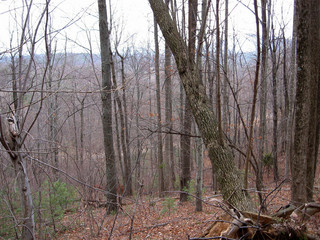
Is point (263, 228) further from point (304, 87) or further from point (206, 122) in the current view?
point (304, 87)

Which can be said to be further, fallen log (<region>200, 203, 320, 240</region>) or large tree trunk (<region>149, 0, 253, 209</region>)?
large tree trunk (<region>149, 0, 253, 209</region>)

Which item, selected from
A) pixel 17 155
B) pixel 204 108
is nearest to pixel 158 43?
pixel 204 108

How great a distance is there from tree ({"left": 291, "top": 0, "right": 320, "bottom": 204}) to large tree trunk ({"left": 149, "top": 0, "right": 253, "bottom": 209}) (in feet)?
2.39

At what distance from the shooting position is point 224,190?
3.30m

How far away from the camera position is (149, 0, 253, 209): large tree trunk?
10.6 ft

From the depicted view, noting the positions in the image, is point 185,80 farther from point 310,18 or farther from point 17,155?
point 17,155

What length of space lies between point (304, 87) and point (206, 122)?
129cm

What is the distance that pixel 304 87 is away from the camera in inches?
124

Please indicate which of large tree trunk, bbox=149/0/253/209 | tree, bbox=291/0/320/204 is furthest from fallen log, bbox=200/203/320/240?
tree, bbox=291/0/320/204

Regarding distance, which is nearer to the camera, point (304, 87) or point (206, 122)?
point (304, 87)

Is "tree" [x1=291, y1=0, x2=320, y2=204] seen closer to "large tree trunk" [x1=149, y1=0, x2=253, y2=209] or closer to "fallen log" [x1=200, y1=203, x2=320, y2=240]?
"large tree trunk" [x1=149, y1=0, x2=253, y2=209]

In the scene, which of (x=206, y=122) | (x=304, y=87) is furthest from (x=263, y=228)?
(x=304, y=87)

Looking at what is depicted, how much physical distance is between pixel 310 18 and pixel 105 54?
584cm

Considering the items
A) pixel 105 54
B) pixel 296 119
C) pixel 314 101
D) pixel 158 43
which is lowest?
pixel 296 119
